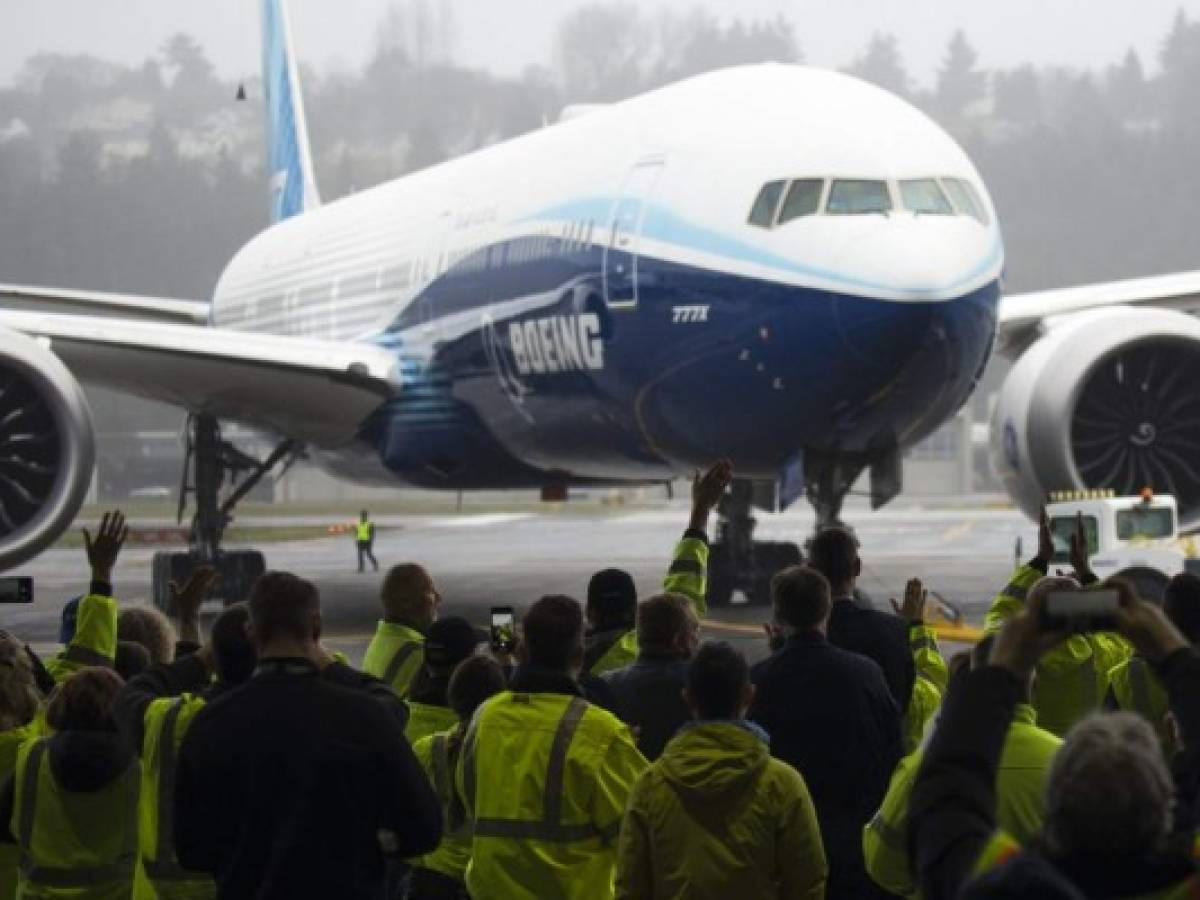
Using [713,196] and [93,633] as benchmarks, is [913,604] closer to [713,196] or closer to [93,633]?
[93,633]

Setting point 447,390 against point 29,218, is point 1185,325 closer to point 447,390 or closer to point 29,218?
point 447,390

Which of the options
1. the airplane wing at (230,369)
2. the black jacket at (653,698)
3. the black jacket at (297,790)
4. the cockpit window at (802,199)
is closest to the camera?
the black jacket at (297,790)

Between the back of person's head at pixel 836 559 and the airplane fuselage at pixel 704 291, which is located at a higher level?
the airplane fuselage at pixel 704 291

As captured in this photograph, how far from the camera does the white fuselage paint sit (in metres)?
16.9

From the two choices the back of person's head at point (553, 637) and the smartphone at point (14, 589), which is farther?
the smartphone at point (14, 589)

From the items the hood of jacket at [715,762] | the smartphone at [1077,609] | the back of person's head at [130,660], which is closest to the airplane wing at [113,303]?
the back of person's head at [130,660]

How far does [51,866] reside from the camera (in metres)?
6.25

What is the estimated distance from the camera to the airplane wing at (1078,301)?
69.4 feet

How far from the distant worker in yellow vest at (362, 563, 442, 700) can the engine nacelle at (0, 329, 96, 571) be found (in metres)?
9.72

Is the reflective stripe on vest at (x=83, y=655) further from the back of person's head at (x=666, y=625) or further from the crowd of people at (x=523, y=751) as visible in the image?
the back of person's head at (x=666, y=625)

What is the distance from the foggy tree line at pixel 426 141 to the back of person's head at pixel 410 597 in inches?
1744

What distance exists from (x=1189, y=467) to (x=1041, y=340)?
60.6 inches

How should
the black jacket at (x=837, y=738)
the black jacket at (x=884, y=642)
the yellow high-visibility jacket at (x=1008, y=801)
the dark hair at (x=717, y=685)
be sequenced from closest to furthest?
1. the yellow high-visibility jacket at (x=1008, y=801)
2. the dark hair at (x=717, y=685)
3. the black jacket at (x=837, y=738)
4. the black jacket at (x=884, y=642)

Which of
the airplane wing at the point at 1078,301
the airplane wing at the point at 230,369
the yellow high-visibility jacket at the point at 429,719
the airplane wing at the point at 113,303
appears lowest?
the yellow high-visibility jacket at the point at 429,719
